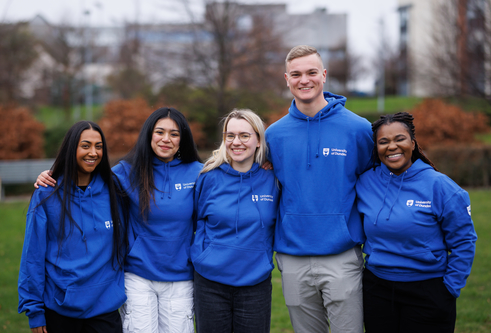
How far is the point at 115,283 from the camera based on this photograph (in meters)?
3.52

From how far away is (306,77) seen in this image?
365 cm

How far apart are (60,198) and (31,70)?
30330mm

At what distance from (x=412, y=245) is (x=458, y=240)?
13.4 inches

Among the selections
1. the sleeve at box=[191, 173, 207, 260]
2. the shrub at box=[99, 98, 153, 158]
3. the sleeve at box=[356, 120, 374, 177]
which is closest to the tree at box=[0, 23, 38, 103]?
the shrub at box=[99, 98, 153, 158]

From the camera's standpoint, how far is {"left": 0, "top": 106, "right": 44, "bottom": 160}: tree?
Result: 1631 centimetres

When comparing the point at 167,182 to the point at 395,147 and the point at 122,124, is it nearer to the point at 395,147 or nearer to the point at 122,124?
the point at 395,147

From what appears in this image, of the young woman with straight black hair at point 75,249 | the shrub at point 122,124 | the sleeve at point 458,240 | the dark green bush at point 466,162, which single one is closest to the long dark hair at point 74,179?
the young woman with straight black hair at point 75,249

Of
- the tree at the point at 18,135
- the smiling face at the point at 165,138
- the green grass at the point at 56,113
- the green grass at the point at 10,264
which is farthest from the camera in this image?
the green grass at the point at 56,113

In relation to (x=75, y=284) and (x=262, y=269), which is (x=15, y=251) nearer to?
(x=75, y=284)

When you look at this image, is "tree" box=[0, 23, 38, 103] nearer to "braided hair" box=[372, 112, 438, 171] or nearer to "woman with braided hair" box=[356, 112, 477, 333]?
"braided hair" box=[372, 112, 438, 171]

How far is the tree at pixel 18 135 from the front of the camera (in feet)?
53.5

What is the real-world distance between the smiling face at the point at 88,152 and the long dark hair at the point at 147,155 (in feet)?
1.29

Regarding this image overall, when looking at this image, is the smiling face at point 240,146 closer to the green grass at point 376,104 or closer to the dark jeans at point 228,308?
the dark jeans at point 228,308

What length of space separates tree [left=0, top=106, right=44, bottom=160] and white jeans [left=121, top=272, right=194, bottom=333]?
15.0 metres
